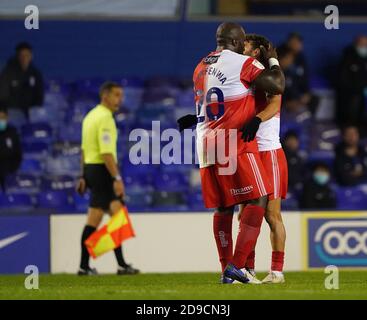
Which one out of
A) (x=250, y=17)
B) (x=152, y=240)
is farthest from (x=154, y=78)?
(x=152, y=240)

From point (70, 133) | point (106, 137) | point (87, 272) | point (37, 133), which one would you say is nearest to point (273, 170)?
point (106, 137)

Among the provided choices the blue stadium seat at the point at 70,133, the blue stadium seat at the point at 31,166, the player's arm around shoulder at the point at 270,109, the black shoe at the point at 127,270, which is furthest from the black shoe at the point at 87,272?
the player's arm around shoulder at the point at 270,109

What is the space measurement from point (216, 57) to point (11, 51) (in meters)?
8.18

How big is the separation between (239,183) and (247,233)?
40 centimetres

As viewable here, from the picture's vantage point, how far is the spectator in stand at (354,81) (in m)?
17.9

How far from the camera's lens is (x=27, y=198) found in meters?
16.5

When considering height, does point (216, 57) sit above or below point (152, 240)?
above

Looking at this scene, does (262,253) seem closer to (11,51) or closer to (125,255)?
(125,255)

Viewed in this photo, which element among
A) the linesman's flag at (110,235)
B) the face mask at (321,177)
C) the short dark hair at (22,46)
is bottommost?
the linesman's flag at (110,235)

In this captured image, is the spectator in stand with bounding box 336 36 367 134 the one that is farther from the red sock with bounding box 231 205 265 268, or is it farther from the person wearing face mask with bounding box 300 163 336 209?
the red sock with bounding box 231 205 265 268

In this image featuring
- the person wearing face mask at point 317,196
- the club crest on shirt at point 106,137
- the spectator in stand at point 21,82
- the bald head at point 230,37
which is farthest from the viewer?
the spectator in stand at point 21,82

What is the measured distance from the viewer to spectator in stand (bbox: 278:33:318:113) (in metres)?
17.8

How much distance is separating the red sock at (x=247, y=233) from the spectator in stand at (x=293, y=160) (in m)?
6.64

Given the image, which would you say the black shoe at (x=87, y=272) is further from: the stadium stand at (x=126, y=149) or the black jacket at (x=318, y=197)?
the black jacket at (x=318, y=197)
